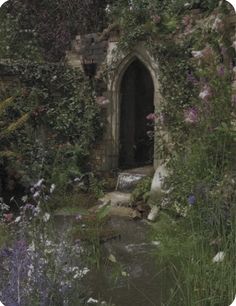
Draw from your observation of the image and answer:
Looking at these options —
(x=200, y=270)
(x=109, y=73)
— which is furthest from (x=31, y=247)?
(x=109, y=73)

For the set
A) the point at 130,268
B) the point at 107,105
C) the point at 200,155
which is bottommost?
the point at 130,268

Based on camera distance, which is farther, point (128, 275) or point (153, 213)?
point (153, 213)

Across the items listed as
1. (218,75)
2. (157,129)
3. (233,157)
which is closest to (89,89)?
(157,129)

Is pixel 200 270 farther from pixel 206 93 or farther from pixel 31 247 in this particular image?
pixel 206 93

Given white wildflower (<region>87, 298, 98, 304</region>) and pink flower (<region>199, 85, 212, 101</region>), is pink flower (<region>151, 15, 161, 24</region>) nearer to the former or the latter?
pink flower (<region>199, 85, 212, 101</region>)

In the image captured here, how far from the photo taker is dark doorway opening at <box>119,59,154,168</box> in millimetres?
7168

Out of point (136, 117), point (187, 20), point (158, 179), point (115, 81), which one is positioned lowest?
point (158, 179)

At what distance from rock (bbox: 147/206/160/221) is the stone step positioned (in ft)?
3.21

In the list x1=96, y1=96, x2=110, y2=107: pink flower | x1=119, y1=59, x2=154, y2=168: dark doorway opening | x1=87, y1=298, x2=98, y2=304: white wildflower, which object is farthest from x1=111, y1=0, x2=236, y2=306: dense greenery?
x1=96, y1=96, x2=110, y2=107: pink flower

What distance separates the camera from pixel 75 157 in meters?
7.01

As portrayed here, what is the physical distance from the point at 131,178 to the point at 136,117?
169cm

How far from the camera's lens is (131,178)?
634cm

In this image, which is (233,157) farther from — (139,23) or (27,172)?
(139,23)

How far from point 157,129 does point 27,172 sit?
72.4 inches
